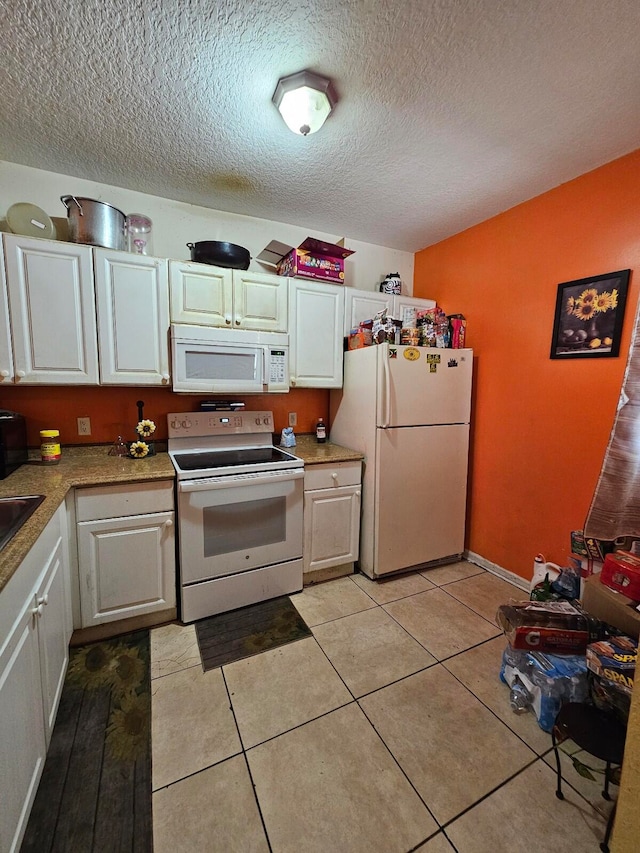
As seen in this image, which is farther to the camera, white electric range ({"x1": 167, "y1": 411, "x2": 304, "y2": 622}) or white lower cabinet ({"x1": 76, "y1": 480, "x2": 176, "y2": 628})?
white electric range ({"x1": 167, "y1": 411, "x2": 304, "y2": 622})

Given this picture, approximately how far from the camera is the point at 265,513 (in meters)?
2.06

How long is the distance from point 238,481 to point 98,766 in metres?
1.18

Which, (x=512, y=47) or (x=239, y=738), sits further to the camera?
(x=239, y=738)

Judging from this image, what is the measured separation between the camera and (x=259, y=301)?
2242mm

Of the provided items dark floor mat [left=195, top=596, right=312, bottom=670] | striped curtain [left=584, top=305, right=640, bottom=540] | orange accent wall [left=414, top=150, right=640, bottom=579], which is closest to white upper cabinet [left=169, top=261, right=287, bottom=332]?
orange accent wall [left=414, top=150, right=640, bottom=579]

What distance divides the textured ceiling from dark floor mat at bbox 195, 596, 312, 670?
8.37ft

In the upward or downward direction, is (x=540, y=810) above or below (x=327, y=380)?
below

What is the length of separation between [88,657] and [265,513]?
1085mm

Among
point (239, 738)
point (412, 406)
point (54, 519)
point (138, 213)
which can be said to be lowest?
point (239, 738)

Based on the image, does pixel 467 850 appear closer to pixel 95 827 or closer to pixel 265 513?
pixel 95 827

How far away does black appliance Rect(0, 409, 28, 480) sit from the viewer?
1.58m

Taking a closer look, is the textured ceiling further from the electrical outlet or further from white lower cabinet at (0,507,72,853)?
A: white lower cabinet at (0,507,72,853)

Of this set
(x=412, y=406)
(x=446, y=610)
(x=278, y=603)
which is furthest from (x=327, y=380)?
(x=446, y=610)

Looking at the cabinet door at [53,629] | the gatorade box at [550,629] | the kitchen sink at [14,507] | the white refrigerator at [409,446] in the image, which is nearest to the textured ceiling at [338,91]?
the white refrigerator at [409,446]
